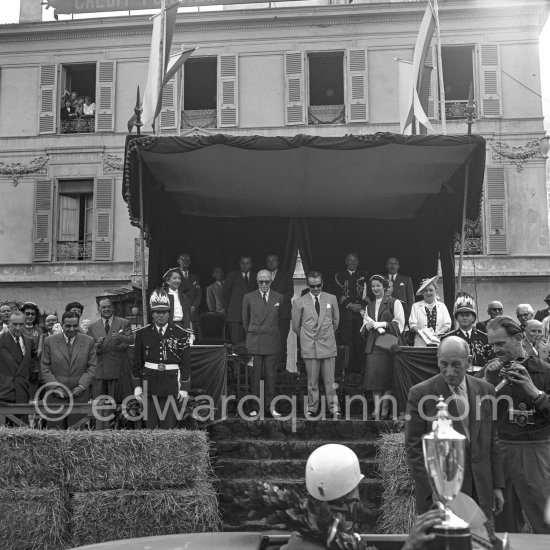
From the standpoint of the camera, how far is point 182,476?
7625mm

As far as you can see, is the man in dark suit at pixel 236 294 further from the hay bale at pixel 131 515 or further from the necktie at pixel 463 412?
the necktie at pixel 463 412

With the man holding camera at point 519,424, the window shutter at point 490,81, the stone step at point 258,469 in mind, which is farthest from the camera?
the window shutter at point 490,81

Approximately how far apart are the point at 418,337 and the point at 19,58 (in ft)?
57.1

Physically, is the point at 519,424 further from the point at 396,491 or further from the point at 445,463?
the point at 445,463

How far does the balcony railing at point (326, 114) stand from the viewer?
22.2 meters

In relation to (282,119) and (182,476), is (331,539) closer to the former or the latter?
(182,476)

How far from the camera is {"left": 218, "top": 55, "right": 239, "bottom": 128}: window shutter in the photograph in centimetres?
2227

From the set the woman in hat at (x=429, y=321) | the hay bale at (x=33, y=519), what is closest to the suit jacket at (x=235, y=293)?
the woman in hat at (x=429, y=321)

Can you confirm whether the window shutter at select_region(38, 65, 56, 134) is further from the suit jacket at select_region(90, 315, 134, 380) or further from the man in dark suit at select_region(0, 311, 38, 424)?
the man in dark suit at select_region(0, 311, 38, 424)

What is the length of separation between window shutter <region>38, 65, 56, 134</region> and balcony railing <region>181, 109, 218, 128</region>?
12.4 ft

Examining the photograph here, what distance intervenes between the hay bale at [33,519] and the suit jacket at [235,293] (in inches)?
222

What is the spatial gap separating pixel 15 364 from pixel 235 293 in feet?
13.4

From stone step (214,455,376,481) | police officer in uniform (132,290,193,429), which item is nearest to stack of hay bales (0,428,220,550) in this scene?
stone step (214,455,376,481)

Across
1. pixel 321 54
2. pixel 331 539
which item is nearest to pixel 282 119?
pixel 321 54
